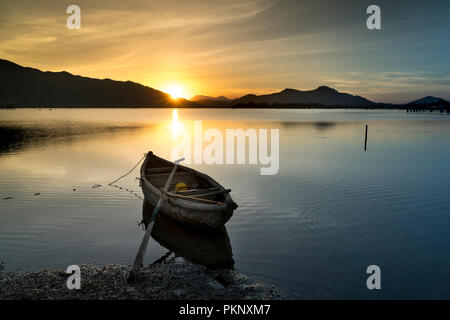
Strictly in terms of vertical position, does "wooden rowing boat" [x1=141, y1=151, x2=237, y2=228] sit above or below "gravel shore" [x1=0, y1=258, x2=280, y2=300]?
above

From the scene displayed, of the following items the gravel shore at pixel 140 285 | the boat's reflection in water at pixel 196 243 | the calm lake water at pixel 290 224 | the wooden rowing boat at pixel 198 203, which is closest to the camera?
the gravel shore at pixel 140 285

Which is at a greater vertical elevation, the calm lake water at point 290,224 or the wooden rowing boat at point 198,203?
the wooden rowing boat at point 198,203

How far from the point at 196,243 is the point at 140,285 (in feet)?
13.4

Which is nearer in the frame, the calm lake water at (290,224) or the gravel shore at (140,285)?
the gravel shore at (140,285)

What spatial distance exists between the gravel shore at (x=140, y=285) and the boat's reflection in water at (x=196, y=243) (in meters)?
1.12

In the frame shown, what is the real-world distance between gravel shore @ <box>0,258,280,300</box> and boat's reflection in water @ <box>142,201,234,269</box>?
3.66 feet

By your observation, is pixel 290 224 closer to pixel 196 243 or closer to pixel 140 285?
pixel 196 243

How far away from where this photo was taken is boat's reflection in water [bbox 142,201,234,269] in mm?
11470

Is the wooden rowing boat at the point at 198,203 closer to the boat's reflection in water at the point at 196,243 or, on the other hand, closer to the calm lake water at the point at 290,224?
the boat's reflection in water at the point at 196,243

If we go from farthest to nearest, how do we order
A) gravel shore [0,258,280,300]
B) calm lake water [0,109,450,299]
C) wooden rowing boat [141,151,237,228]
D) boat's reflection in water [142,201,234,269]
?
wooden rowing boat [141,151,237,228], boat's reflection in water [142,201,234,269], calm lake water [0,109,450,299], gravel shore [0,258,280,300]

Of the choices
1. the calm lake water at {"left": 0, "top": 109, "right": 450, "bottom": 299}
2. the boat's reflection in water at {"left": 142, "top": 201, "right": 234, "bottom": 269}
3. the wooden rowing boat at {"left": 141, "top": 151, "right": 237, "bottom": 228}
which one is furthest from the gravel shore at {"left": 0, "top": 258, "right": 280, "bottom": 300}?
the wooden rowing boat at {"left": 141, "top": 151, "right": 237, "bottom": 228}

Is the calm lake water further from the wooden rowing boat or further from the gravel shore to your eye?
the wooden rowing boat

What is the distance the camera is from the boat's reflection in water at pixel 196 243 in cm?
1147

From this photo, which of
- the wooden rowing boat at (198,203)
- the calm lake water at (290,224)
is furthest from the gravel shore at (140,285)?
the wooden rowing boat at (198,203)
